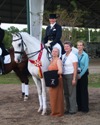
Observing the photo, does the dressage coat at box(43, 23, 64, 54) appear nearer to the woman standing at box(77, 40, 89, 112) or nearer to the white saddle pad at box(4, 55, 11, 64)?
the woman standing at box(77, 40, 89, 112)

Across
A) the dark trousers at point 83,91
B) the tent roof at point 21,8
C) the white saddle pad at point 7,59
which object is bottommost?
the dark trousers at point 83,91

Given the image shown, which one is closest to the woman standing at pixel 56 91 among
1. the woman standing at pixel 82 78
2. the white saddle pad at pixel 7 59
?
the woman standing at pixel 82 78

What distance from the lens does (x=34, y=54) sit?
8156 mm

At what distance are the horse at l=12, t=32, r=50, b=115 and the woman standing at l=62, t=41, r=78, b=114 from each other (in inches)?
18.4

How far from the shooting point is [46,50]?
8.27 meters

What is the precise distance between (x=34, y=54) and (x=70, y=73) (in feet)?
3.20

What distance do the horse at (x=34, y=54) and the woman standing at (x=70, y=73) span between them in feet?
1.54

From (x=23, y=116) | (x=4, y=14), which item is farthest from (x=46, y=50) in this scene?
(x=4, y=14)

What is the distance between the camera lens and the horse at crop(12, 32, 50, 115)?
795cm

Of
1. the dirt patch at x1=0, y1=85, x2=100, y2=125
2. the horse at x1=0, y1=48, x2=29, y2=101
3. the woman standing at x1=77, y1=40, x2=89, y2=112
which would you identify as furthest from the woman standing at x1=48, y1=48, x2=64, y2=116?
the horse at x1=0, y1=48, x2=29, y2=101

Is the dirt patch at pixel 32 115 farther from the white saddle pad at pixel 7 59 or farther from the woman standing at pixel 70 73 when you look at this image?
the white saddle pad at pixel 7 59

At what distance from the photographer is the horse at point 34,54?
7.95 metres

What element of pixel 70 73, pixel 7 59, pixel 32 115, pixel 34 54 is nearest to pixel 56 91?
pixel 70 73

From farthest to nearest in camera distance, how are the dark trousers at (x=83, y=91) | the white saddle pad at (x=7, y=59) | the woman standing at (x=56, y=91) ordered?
the white saddle pad at (x=7, y=59) < the dark trousers at (x=83, y=91) < the woman standing at (x=56, y=91)
